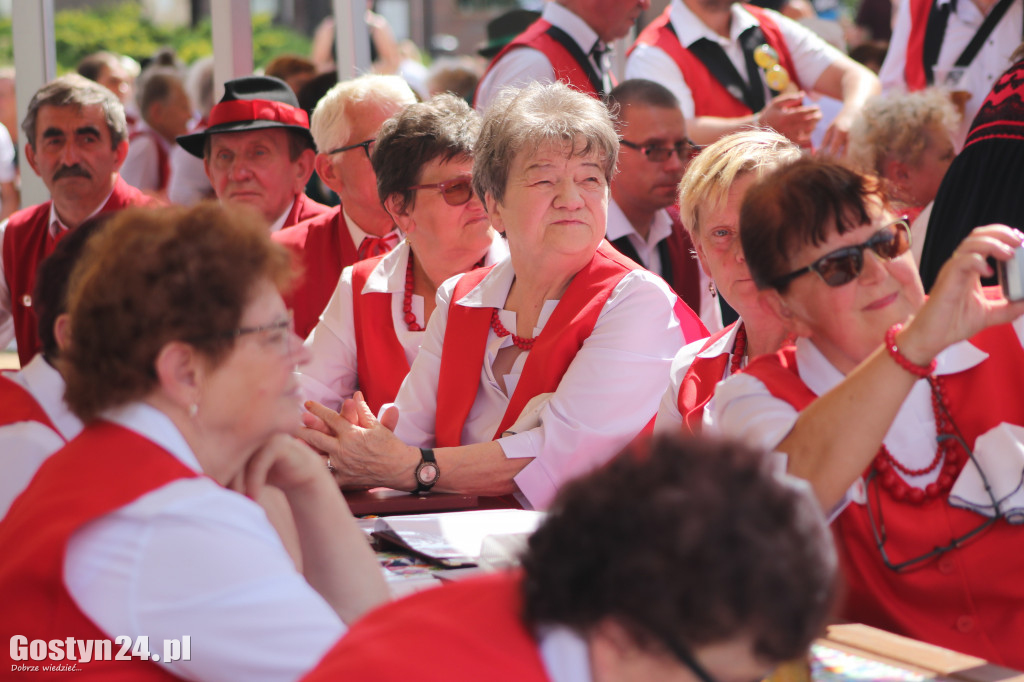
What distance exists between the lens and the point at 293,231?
4.60 m

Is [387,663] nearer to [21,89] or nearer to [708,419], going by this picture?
[708,419]

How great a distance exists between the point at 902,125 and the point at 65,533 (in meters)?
3.95

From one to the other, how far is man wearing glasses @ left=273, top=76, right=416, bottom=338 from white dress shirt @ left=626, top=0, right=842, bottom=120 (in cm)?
121

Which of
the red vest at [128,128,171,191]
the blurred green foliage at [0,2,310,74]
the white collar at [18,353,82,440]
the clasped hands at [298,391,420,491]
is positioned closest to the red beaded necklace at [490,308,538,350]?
the clasped hands at [298,391,420,491]

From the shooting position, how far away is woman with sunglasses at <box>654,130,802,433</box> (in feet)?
8.35

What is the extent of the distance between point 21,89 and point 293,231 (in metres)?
2.22

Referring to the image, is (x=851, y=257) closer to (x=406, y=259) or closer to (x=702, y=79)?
(x=406, y=259)

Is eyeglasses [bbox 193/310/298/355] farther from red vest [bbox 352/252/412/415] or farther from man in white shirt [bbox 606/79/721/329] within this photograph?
man in white shirt [bbox 606/79/721/329]

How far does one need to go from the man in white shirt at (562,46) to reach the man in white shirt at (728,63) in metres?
0.22

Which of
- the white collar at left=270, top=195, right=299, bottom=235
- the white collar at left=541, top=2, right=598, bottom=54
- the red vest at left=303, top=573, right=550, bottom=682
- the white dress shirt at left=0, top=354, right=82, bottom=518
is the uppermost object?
the white collar at left=541, top=2, right=598, bottom=54

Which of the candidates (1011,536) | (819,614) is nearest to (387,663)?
(819,614)

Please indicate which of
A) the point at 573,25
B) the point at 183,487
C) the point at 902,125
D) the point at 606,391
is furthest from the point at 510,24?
the point at 183,487

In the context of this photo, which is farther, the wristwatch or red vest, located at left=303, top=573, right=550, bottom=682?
the wristwatch

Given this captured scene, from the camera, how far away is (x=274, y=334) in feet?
5.54
